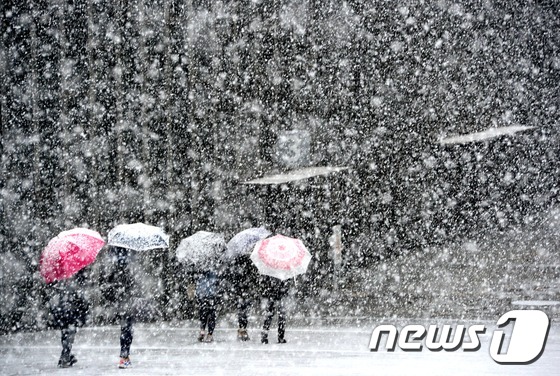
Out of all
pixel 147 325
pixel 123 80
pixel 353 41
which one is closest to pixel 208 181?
pixel 123 80

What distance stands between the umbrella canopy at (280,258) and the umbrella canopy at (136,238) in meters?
1.18

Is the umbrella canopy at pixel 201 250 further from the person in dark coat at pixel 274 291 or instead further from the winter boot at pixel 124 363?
the winter boot at pixel 124 363

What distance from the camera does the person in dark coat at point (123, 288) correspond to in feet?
24.6

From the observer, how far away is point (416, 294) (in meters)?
12.9

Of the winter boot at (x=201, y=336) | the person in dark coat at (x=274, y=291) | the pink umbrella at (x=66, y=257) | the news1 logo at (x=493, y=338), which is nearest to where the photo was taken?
the pink umbrella at (x=66, y=257)

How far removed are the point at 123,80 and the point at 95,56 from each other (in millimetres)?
663

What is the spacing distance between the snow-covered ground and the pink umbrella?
3.55 ft

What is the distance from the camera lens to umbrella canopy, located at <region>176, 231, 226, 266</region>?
896cm

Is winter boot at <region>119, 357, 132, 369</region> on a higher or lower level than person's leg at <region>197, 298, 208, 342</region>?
lower

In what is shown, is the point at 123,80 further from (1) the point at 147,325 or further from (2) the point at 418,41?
(2) the point at 418,41

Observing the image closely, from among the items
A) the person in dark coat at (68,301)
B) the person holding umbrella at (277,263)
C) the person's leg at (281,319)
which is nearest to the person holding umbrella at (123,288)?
the person in dark coat at (68,301)

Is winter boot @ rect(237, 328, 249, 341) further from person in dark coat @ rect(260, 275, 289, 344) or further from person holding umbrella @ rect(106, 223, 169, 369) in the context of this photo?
person holding umbrella @ rect(106, 223, 169, 369)

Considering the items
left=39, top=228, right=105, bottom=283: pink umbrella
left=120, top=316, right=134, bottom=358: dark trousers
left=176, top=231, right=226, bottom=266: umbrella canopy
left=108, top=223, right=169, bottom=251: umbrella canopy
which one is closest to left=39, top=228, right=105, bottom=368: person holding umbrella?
left=39, top=228, right=105, bottom=283: pink umbrella

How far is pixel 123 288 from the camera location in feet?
24.7
